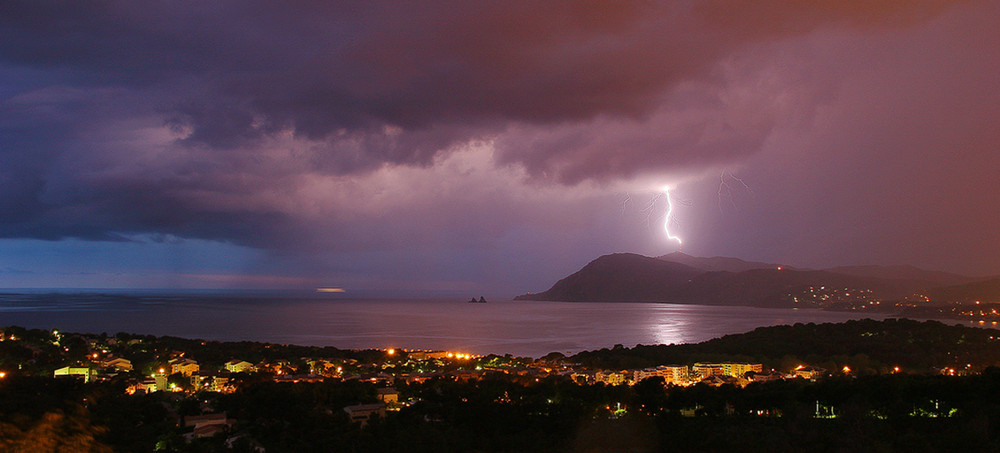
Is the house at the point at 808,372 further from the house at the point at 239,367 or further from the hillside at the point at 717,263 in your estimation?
the hillside at the point at 717,263

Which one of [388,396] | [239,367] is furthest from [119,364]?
[388,396]

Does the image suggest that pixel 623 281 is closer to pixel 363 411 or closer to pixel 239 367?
pixel 239 367

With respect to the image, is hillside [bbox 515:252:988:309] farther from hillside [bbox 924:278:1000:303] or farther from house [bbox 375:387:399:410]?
house [bbox 375:387:399:410]

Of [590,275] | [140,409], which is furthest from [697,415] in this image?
[590,275]

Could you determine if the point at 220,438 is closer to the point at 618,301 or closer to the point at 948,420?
the point at 948,420

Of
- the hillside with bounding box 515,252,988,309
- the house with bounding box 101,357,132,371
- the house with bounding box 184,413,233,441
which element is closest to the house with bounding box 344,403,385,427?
the house with bounding box 184,413,233,441

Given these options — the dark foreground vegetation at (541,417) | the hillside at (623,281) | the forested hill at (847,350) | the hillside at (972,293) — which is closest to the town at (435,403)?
the dark foreground vegetation at (541,417)
